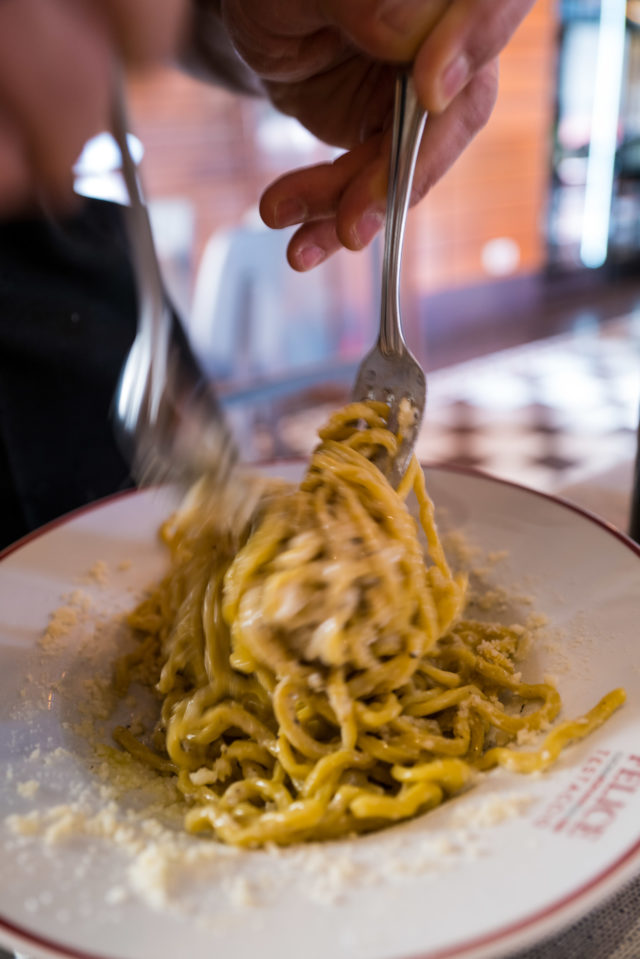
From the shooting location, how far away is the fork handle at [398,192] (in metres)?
0.97

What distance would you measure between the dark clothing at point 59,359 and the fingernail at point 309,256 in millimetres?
603

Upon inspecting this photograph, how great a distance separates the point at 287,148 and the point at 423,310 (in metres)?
1.59

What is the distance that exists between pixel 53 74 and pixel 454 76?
18.4 inches

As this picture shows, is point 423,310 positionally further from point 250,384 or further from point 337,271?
point 250,384

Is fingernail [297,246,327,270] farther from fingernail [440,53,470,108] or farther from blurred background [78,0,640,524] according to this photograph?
blurred background [78,0,640,524]

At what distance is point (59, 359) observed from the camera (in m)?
1.70

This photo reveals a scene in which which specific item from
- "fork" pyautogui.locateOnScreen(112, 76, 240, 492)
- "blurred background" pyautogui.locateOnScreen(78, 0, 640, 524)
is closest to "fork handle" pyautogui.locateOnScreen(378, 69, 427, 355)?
"fork" pyautogui.locateOnScreen(112, 76, 240, 492)

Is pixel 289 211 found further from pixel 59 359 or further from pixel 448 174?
pixel 448 174

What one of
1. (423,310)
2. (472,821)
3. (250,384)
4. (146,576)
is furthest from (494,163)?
(472,821)

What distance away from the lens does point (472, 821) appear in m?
0.75

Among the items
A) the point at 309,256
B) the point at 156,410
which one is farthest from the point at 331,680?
the point at 309,256

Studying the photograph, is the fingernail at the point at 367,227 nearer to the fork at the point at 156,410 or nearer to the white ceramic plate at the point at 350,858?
the fork at the point at 156,410

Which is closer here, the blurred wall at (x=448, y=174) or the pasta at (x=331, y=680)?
the pasta at (x=331, y=680)

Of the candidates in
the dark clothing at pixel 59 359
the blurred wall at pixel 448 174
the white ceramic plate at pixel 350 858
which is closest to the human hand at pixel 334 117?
the dark clothing at pixel 59 359
